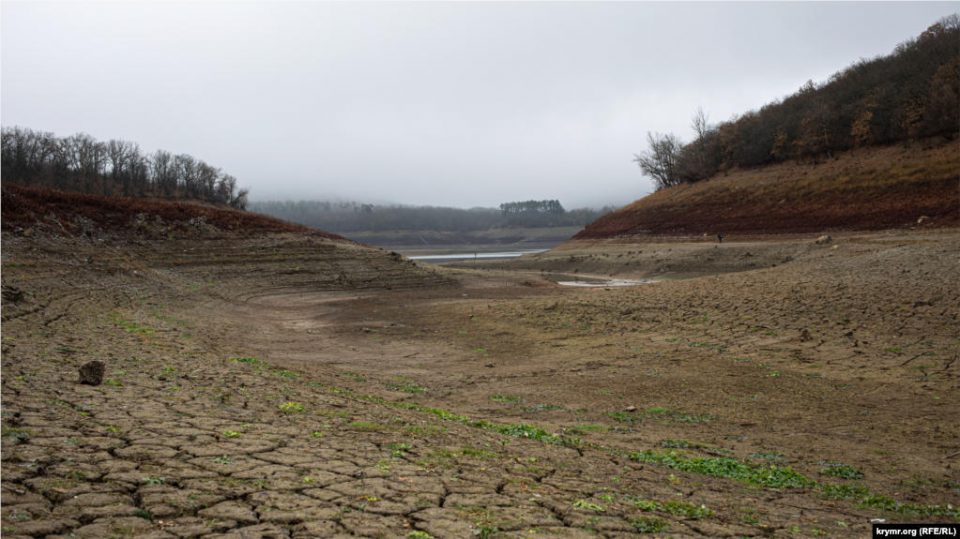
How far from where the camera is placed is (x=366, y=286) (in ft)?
99.8

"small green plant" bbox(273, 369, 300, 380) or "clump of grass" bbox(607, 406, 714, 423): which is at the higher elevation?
"small green plant" bbox(273, 369, 300, 380)

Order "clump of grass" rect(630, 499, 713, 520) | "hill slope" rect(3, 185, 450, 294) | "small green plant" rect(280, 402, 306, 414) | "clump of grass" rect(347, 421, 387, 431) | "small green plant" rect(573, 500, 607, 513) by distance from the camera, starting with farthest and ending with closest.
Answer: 1. "hill slope" rect(3, 185, 450, 294)
2. "small green plant" rect(280, 402, 306, 414)
3. "clump of grass" rect(347, 421, 387, 431)
4. "clump of grass" rect(630, 499, 713, 520)
5. "small green plant" rect(573, 500, 607, 513)

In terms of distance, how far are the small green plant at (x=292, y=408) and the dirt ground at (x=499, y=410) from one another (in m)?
0.07

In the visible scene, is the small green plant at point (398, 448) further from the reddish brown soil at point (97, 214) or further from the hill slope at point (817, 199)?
the hill slope at point (817, 199)

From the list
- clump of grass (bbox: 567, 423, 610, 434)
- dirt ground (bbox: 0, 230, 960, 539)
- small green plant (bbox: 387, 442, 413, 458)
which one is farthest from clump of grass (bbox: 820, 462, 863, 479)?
small green plant (bbox: 387, 442, 413, 458)

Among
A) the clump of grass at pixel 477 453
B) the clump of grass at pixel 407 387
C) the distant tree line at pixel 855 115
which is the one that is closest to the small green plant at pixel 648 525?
the clump of grass at pixel 477 453

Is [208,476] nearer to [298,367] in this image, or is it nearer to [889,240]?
[298,367]

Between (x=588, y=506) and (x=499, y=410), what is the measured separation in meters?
4.33

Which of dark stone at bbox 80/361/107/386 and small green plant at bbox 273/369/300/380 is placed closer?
dark stone at bbox 80/361/107/386

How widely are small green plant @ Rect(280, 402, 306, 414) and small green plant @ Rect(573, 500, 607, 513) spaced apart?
384 cm

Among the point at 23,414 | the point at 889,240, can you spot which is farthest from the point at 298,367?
the point at 889,240

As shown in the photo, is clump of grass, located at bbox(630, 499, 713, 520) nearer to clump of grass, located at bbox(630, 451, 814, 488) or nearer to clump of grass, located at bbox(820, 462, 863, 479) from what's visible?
clump of grass, located at bbox(630, 451, 814, 488)

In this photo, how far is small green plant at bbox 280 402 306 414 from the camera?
7.13 metres

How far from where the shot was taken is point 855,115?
4725cm
